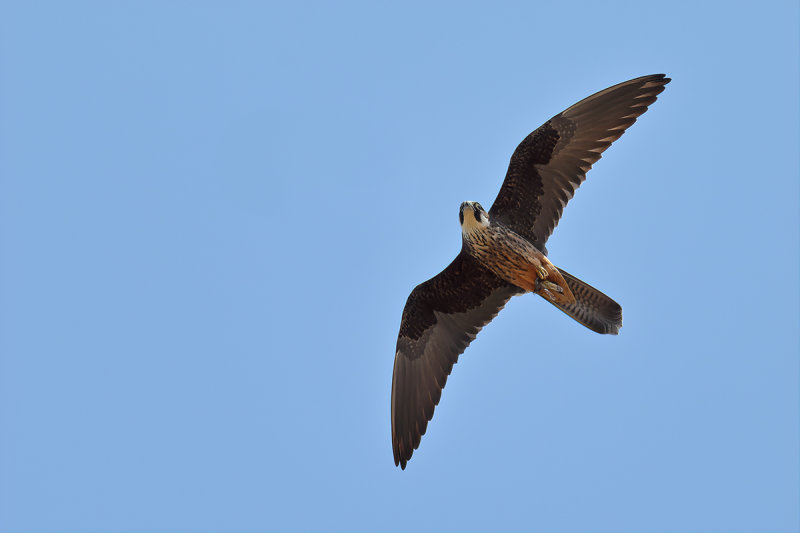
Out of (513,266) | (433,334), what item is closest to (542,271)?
(513,266)

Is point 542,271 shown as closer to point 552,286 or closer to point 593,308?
point 552,286

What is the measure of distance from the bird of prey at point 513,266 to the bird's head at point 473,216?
13 millimetres

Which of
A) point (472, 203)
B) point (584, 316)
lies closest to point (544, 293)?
point (584, 316)

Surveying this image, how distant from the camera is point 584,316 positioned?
456 inches

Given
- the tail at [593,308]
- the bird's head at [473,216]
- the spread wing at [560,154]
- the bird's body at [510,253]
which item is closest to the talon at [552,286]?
the bird's body at [510,253]

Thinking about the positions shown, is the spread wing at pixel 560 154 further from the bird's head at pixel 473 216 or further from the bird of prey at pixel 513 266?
the bird's head at pixel 473 216

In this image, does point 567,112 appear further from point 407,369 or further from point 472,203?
point 407,369

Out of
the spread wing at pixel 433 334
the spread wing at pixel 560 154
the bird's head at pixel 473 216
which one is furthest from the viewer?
the spread wing at pixel 433 334

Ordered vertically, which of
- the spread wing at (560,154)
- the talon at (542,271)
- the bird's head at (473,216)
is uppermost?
the spread wing at (560,154)

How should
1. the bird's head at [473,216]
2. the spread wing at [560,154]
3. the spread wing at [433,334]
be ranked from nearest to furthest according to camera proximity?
the bird's head at [473,216], the spread wing at [560,154], the spread wing at [433,334]

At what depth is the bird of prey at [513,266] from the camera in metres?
11.5

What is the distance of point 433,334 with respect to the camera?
41.4ft

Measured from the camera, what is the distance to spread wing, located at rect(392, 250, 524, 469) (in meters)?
12.3

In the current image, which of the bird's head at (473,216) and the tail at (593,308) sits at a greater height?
the bird's head at (473,216)
